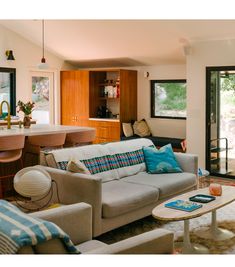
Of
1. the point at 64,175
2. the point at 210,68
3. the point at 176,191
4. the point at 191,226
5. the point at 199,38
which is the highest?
the point at 199,38

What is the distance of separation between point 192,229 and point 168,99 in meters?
4.71

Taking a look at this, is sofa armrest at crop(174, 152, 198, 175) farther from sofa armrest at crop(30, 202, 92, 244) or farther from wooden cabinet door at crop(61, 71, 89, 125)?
wooden cabinet door at crop(61, 71, 89, 125)

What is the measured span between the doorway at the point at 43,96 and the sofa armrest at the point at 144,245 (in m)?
7.15

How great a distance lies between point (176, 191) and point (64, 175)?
139 cm

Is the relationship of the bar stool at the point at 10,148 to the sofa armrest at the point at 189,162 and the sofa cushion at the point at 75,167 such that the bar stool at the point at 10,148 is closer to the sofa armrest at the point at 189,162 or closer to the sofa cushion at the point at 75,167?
the sofa cushion at the point at 75,167

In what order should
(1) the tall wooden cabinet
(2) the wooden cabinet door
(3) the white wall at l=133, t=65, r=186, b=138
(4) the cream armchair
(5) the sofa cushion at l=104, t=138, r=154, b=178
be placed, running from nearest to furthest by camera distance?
(4) the cream armchair → (5) the sofa cushion at l=104, t=138, r=154, b=178 → (3) the white wall at l=133, t=65, r=186, b=138 → (1) the tall wooden cabinet → (2) the wooden cabinet door

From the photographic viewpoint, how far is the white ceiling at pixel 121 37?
253 inches

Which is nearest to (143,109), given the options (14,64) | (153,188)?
(14,64)

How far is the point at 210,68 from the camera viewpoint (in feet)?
21.9

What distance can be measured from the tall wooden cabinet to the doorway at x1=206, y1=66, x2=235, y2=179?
2.33 m

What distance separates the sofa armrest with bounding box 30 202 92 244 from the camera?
103 inches

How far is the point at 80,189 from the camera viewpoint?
3.73m

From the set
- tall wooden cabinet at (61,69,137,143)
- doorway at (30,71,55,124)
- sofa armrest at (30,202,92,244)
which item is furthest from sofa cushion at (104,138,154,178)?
doorway at (30,71,55,124)
